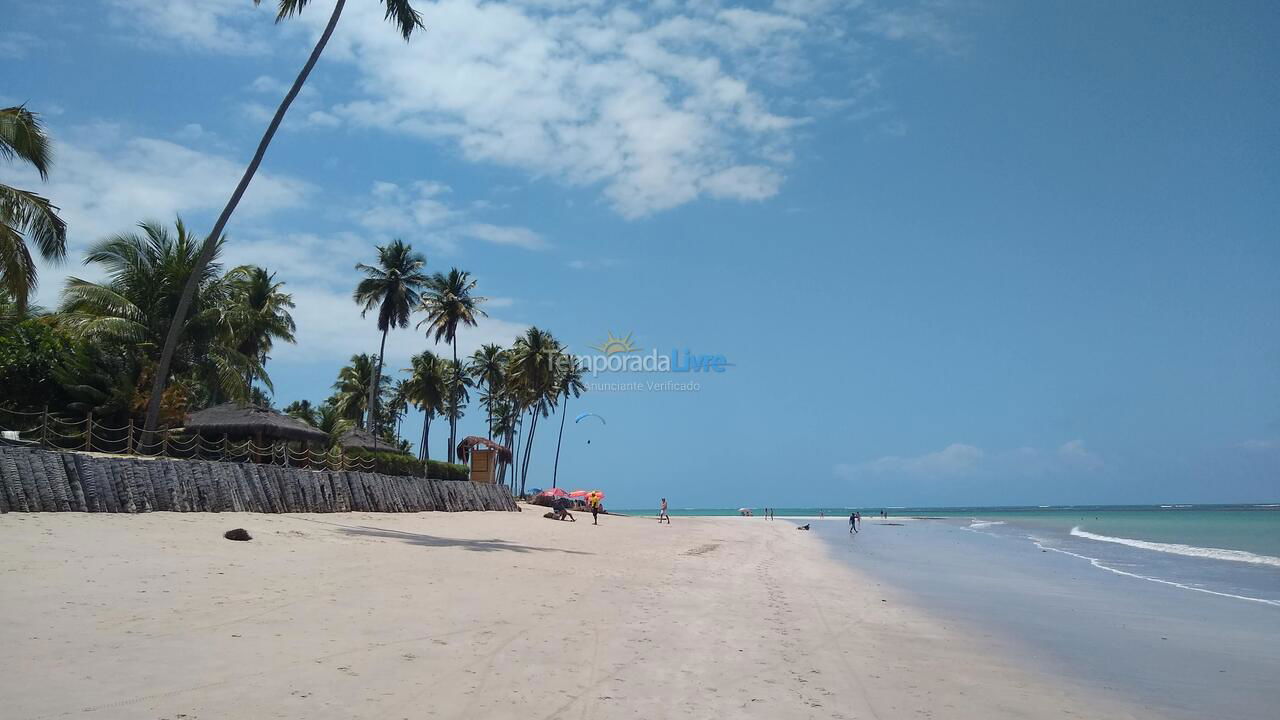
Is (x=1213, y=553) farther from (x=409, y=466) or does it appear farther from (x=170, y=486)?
(x=170, y=486)

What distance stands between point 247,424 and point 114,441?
10134 mm

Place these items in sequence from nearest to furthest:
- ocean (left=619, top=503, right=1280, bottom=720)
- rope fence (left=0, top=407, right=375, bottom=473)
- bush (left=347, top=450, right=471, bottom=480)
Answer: ocean (left=619, top=503, right=1280, bottom=720) → rope fence (left=0, top=407, right=375, bottom=473) → bush (left=347, top=450, right=471, bottom=480)

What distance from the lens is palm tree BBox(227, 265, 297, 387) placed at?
3027 centimetres

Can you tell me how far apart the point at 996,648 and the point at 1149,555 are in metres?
25.3

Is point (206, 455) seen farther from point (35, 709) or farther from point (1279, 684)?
point (1279, 684)

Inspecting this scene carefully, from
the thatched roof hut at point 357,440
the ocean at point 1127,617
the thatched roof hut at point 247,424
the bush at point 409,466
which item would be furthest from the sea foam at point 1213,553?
the thatched roof hut at point 357,440

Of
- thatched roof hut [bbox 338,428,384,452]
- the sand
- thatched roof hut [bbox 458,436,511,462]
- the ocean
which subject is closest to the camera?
the sand

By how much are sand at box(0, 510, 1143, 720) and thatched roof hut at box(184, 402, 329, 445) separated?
16.2 metres

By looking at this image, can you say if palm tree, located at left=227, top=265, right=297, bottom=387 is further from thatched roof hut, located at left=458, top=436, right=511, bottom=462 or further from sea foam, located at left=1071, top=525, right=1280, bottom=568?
sea foam, located at left=1071, top=525, right=1280, bottom=568

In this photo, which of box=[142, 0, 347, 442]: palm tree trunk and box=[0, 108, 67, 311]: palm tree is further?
box=[142, 0, 347, 442]: palm tree trunk

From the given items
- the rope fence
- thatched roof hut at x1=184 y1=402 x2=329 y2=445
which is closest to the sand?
the rope fence

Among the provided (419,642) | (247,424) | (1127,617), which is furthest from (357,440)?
(1127,617)

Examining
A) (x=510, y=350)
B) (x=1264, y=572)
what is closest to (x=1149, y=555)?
(x=1264, y=572)

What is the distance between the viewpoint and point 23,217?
15.9m
